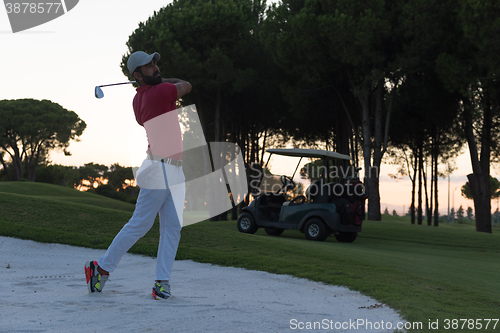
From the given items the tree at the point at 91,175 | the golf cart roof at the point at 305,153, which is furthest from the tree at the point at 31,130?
the golf cart roof at the point at 305,153

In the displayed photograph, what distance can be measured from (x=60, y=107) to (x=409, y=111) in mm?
33275

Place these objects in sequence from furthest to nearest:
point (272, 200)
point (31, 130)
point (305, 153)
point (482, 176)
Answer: point (31, 130), point (482, 176), point (272, 200), point (305, 153)

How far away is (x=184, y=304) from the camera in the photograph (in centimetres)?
349

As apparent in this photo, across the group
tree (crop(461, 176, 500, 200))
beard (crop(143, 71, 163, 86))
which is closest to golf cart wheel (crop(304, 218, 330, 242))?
beard (crop(143, 71, 163, 86))

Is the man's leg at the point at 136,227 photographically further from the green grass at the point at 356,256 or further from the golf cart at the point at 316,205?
the golf cart at the point at 316,205

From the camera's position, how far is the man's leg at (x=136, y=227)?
3.69m

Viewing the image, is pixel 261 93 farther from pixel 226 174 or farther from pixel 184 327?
pixel 184 327

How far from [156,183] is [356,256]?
509 centimetres

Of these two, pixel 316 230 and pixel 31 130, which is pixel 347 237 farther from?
pixel 31 130

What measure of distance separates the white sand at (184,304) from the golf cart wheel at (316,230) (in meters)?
6.33

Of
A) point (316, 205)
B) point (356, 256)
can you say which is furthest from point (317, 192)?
point (356, 256)

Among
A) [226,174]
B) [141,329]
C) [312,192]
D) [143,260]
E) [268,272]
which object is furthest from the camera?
[226,174]

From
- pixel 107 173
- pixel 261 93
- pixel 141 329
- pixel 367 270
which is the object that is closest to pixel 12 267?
pixel 141 329

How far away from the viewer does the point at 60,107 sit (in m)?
42.4
